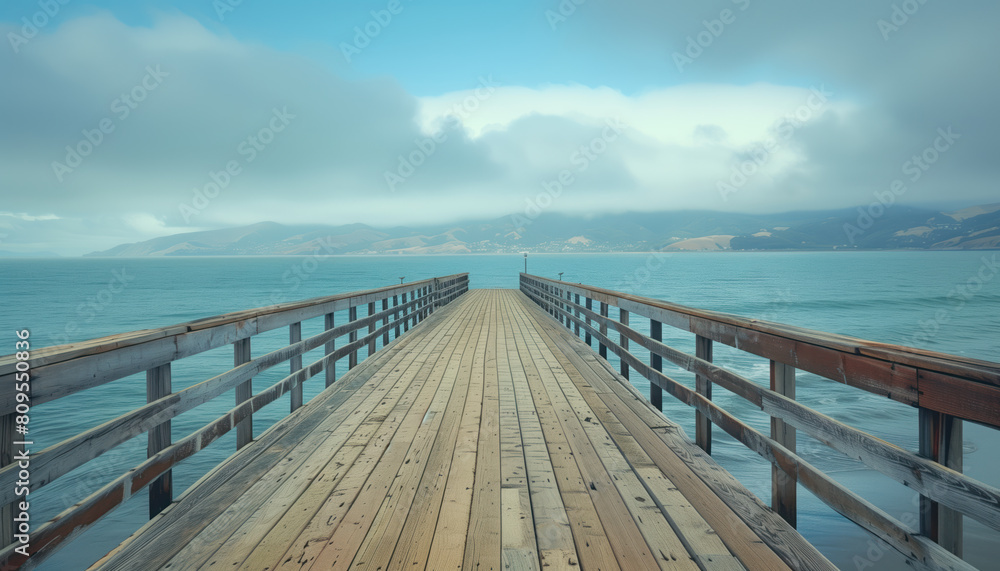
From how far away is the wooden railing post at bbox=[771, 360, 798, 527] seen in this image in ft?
7.92

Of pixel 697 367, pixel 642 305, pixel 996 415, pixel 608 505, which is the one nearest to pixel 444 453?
pixel 608 505

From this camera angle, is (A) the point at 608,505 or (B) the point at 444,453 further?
(B) the point at 444,453

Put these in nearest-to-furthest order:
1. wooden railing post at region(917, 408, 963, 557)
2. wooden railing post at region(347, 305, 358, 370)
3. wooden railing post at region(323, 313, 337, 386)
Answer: wooden railing post at region(917, 408, 963, 557) < wooden railing post at region(323, 313, 337, 386) < wooden railing post at region(347, 305, 358, 370)

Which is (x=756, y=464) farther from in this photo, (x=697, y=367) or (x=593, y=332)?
(x=697, y=367)

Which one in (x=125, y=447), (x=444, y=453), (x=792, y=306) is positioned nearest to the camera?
(x=444, y=453)

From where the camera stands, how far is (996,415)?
1.35m

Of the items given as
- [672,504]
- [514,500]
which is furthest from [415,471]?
[672,504]

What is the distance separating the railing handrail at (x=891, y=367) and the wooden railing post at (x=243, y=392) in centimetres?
322

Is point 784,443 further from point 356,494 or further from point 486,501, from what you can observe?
point 356,494

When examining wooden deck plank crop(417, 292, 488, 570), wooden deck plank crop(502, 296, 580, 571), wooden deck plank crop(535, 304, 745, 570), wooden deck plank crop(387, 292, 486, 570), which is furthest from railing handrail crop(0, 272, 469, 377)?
wooden deck plank crop(535, 304, 745, 570)

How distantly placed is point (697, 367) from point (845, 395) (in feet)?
38.4

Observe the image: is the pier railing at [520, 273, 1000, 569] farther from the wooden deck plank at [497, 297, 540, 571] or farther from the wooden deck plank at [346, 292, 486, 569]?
the wooden deck plank at [346, 292, 486, 569]

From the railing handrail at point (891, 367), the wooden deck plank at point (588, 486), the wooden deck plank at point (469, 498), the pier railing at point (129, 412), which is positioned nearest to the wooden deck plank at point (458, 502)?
the wooden deck plank at point (469, 498)

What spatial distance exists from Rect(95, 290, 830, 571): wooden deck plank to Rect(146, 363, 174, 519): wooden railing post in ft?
0.32
